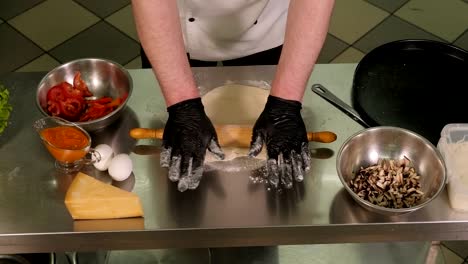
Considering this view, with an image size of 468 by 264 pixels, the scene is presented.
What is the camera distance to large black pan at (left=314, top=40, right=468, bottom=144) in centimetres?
134

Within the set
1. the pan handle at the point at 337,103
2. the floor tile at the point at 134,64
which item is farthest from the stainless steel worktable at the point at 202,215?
the floor tile at the point at 134,64

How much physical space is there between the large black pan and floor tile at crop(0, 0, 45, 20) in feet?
7.64

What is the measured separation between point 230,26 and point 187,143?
546mm

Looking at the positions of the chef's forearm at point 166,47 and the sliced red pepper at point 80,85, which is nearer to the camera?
the chef's forearm at point 166,47

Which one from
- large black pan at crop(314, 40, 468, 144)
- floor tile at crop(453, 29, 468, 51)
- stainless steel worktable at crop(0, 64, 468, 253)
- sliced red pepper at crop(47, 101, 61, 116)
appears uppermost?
large black pan at crop(314, 40, 468, 144)

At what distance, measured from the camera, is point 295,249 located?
70.2 inches

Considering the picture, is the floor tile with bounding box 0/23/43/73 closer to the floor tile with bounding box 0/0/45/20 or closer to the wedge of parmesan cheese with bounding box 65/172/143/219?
the floor tile with bounding box 0/0/45/20

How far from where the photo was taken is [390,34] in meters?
2.86

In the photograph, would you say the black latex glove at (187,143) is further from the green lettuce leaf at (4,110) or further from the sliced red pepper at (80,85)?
the green lettuce leaf at (4,110)

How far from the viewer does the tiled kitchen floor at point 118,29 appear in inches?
110

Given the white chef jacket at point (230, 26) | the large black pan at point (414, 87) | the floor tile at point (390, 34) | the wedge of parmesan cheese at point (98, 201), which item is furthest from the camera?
the floor tile at point (390, 34)

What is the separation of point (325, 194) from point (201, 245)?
0.30 metres

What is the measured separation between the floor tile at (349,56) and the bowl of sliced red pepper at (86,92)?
1.60 m

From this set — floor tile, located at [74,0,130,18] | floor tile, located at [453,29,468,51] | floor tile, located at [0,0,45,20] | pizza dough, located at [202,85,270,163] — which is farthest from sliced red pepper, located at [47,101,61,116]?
floor tile, located at [453,29,468,51]
